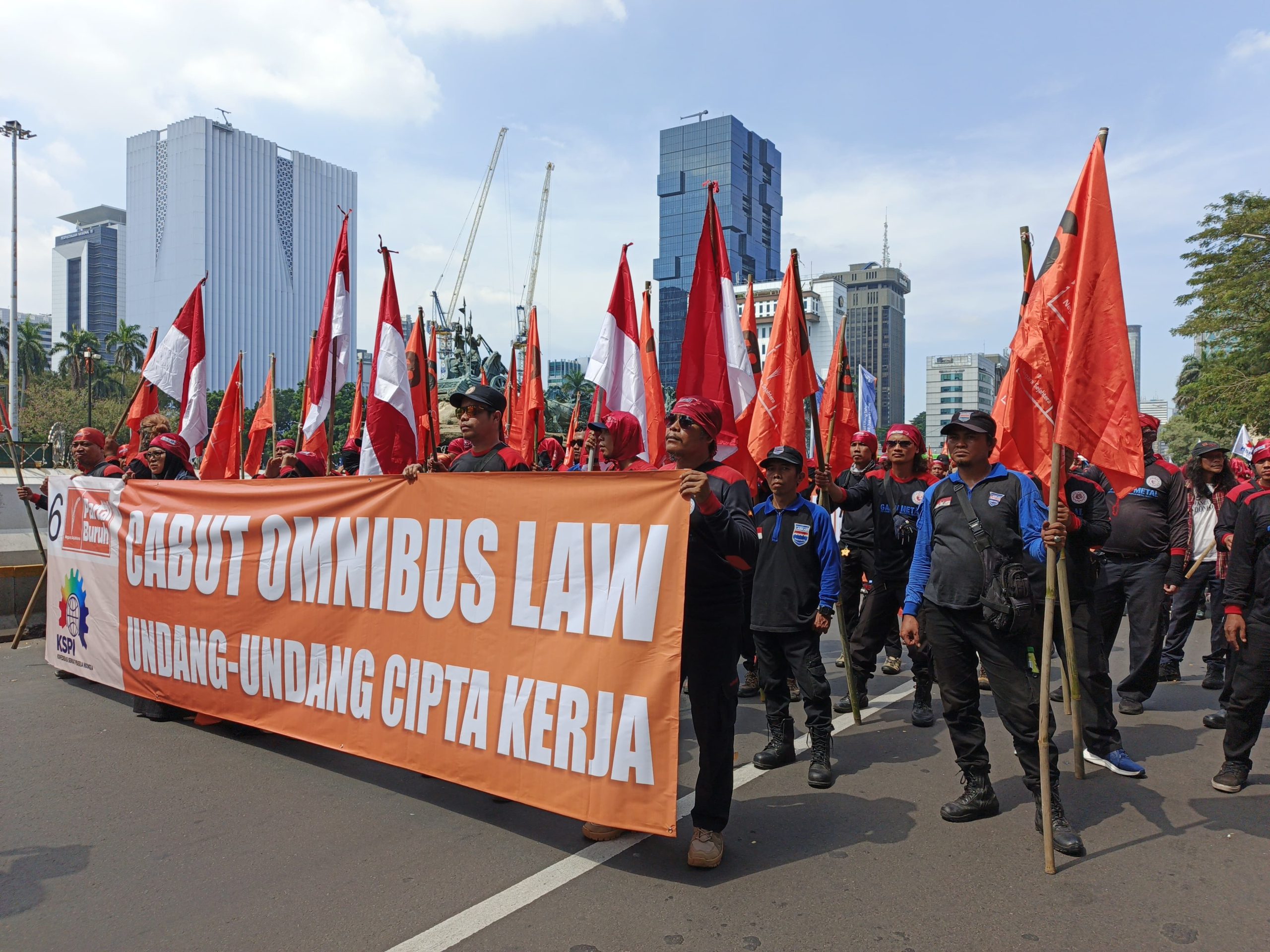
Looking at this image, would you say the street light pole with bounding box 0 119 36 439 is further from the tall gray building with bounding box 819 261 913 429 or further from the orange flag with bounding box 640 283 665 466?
the tall gray building with bounding box 819 261 913 429

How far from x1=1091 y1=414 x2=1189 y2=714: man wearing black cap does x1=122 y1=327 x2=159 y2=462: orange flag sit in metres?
9.23

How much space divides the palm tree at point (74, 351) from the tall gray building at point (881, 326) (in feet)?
410

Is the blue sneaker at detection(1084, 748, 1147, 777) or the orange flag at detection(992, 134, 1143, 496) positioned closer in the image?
the orange flag at detection(992, 134, 1143, 496)

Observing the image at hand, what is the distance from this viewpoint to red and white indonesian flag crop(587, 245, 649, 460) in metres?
7.81

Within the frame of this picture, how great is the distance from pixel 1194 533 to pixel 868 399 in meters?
4.56

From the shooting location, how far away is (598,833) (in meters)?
3.98

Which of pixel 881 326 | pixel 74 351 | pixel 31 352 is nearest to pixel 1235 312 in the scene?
pixel 74 351

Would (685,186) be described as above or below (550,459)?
above

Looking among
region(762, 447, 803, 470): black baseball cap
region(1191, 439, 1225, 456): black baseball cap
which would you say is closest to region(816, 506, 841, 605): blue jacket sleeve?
region(762, 447, 803, 470): black baseball cap

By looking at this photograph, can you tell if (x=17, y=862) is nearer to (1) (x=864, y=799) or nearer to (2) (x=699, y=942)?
(2) (x=699, y=942)

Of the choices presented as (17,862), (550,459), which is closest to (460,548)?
(17,862)

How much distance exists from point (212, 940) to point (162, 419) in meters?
6.58

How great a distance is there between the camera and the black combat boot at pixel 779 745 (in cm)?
511

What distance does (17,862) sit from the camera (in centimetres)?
379
